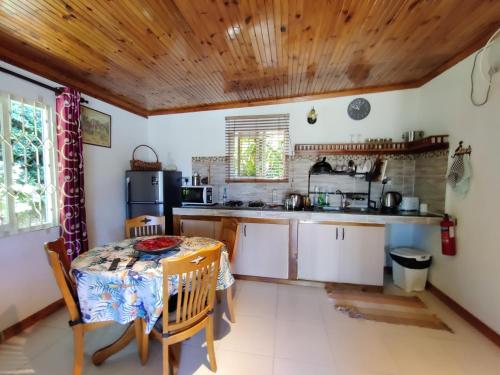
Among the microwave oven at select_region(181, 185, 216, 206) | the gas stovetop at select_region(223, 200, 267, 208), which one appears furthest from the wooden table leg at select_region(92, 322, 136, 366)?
the gas stovetop at select_region(223, 200, 267, 208)

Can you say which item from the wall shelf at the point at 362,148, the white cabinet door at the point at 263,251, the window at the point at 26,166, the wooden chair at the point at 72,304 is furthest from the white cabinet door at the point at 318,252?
the window at the point at 26,166

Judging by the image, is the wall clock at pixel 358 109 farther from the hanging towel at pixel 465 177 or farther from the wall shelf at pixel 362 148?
the hanging towel at pixel 465 177

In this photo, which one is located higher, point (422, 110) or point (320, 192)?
point (422, 110)

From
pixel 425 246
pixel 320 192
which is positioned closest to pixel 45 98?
pixel 320 192

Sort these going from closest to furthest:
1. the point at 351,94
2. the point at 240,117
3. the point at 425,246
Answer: the point at 425,246 → the point at 351,94 → the point at 240,117

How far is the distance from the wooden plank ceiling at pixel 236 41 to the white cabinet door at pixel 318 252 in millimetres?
1836

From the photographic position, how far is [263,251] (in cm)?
289

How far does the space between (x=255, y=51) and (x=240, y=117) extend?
1430 millimetres

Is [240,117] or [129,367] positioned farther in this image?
[240,117]

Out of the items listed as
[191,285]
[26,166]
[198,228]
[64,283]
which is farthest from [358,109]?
[26,166]

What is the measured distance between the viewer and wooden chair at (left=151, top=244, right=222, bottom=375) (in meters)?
1.26

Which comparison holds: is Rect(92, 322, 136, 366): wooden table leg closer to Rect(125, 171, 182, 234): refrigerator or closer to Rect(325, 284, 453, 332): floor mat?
Rect(125, 171, 182, 234): refrigerator

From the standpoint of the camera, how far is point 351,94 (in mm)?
3117

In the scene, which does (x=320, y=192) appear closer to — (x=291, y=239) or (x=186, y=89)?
(x=291, y=239)
